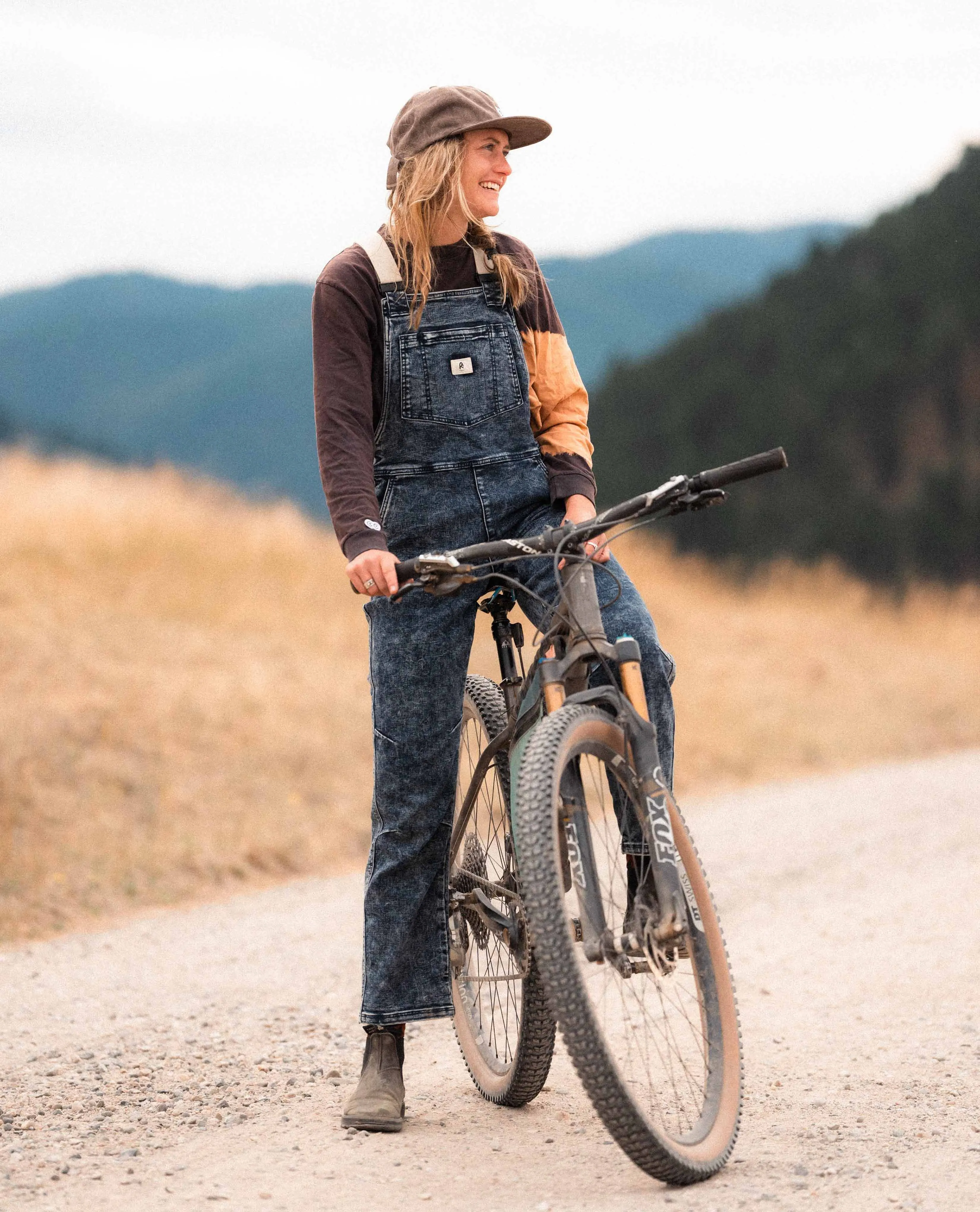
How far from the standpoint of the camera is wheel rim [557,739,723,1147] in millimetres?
2986

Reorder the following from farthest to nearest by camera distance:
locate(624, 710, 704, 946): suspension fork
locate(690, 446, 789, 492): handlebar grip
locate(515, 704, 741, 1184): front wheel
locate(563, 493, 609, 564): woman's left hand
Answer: locate(563, 493, 609, 564): woman's left hand
locate(624, 710, 704, 946): suspension fork
locate(690, 446, 789, 492): handlebar grip
locate(515, 704, 741, 1184): front wheel

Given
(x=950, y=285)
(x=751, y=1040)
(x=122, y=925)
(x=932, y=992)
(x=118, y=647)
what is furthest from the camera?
(x=950, y=285)

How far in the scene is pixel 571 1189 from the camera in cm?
295

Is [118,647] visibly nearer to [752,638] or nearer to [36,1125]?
[36,1125]

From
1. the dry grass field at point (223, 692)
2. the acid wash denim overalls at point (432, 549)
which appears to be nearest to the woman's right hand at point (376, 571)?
the acid wash denim overalls at point (432, 549)

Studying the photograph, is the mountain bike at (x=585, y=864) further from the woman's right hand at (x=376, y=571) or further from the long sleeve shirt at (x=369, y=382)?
the long sleeve shirt at (x=369, y=382)

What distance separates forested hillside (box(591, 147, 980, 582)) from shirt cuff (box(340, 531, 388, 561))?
20.6m

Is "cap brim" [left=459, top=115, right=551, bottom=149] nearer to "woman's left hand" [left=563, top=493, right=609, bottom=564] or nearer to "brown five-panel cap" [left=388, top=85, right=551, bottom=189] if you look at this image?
"brown five-panel cap" [left=388, top=85, right=551, bottom=189]

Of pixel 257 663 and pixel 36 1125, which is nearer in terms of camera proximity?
pixel 36 1125

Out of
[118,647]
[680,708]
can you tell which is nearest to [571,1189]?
[118,647]

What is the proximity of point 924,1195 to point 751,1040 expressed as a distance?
1.32 m

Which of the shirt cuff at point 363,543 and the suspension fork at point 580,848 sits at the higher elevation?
the shirt cuff at point 363,543

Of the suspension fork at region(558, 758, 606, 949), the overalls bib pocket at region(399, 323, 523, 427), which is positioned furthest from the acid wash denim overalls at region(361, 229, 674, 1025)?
the suspension fork at region(558, 758, 606, 949)

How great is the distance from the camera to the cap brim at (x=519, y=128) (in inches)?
129
